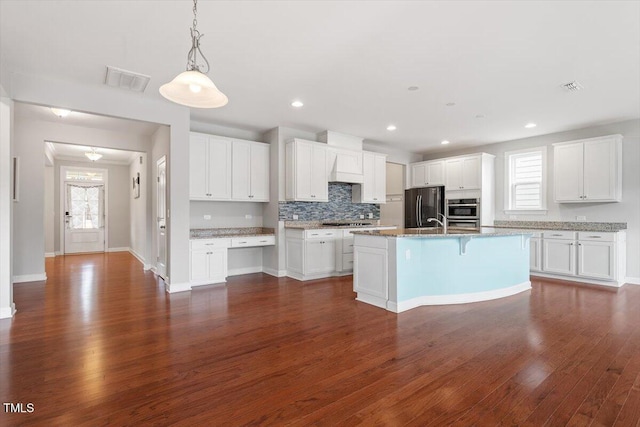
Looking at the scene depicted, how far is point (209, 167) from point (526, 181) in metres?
6.16

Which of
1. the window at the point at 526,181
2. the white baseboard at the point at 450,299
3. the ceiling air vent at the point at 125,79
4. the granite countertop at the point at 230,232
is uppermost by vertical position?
the ceiling air vent at the point at 125,79

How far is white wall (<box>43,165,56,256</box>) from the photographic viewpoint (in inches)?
347

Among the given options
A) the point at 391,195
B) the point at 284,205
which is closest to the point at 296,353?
the point at 284,205

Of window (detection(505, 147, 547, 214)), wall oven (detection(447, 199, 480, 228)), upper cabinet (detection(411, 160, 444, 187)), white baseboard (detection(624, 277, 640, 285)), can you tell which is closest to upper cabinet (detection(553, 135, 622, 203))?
window (detection(505, 147, 547, 214))

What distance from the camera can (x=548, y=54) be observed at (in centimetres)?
326

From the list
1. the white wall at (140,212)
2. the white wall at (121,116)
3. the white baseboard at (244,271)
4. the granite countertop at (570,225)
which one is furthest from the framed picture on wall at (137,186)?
the granite countertop at (570,225)

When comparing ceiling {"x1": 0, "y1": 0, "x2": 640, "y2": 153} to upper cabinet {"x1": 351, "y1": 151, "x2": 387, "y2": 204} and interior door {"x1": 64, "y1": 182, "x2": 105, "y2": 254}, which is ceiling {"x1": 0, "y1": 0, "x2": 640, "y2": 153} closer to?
upper cabinet {"x1": 351, "y1": 151, "x2": 387, "y2": 204}

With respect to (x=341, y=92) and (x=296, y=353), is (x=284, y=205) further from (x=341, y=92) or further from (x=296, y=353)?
(x=296, y=353)

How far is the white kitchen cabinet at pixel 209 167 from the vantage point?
527cm

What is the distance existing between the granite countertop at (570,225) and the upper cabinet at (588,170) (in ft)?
1.49

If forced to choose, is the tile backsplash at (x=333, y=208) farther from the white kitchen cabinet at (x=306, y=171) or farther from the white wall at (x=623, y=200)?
the white wall at (x=623, y=200)

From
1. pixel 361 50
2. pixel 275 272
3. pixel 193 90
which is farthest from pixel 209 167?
pixel 193 90

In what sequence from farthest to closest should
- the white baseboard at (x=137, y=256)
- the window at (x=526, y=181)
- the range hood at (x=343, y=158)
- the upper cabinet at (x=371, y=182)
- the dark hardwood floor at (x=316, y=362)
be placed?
the white baseboard at (x=137, y=256), the upper cabinet at (x=371, y=182), the window at (x=526, y=181), the range hood at (x=343, y=158), the dark hardwood floor at (x=316, y=362)

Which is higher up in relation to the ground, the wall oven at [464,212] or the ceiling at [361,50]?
the ceiling at [361,50]
